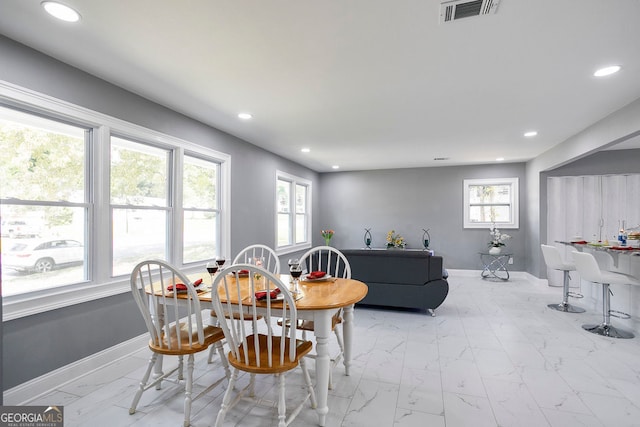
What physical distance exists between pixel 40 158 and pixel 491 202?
744 cm

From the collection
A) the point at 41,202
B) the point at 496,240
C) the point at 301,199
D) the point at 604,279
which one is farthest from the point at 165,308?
the point at 496,240

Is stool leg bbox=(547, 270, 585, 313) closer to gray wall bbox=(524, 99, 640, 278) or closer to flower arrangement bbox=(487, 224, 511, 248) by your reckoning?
gray wall bbox=(524, 99, 640, 278)

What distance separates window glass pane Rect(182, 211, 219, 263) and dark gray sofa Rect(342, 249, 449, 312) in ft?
6.00

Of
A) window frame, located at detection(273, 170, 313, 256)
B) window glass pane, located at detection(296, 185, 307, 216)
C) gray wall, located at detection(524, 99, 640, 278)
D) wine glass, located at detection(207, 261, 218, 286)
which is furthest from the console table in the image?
wine glass, located at detection(207, 261, 218, 286)

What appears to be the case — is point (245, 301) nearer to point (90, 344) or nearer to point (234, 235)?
point (90, 344)

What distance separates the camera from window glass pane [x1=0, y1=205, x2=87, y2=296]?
2.20m

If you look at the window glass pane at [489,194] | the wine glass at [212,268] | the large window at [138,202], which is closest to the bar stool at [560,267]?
the window glass pane at [489,194]

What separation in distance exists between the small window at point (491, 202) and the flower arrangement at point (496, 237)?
0.49 ft

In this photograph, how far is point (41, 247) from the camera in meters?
2.37

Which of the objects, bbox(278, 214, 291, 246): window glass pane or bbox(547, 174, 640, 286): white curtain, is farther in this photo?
bbox(278, 214, 291, 246): window glass pane

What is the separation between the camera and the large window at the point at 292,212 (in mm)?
6082

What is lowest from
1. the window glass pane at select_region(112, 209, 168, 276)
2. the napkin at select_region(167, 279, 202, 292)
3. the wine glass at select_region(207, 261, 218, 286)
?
the napkin at select_region(167, 279, 202, 292)

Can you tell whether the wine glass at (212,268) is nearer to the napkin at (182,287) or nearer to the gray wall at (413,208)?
the napkin at (182,287)

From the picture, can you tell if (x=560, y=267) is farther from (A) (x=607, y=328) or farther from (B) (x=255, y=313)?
(B) (x=255, y=313)
